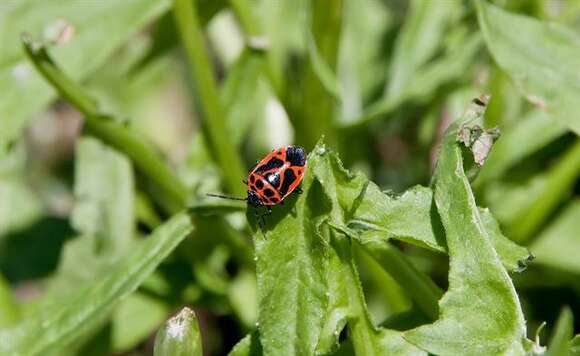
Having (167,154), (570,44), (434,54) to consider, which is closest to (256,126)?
(167,154)

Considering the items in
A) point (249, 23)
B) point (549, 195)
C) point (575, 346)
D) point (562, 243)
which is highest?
point (249, 23)

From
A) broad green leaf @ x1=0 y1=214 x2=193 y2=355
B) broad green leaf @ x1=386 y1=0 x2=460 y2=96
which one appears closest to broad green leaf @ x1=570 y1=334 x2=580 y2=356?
broad green leaf @ x1=0 y1=214 x2=193 y2=355

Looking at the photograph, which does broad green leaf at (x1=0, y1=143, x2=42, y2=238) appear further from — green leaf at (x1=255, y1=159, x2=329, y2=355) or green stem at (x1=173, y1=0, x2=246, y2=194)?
green leaf at (x1=255, y1=159, x2=329, y2=355)

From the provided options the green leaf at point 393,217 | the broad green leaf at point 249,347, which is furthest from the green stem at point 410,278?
the broad green leaf at point 249,347

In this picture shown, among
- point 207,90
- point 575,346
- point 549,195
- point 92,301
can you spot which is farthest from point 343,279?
point 549,195

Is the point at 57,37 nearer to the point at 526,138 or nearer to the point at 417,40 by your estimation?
the point at 417,40

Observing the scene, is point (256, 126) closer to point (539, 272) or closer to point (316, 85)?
point (316, 85)
